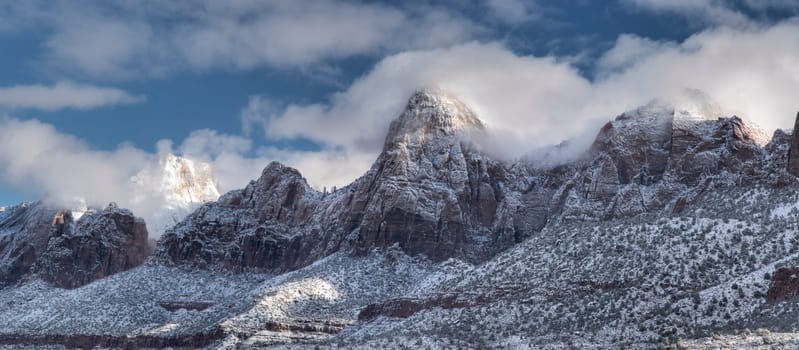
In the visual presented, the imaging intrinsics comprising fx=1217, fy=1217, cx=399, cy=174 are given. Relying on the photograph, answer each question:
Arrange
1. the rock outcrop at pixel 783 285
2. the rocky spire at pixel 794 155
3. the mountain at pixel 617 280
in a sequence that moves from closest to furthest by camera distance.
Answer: the rock outcrop at pixel 783 285 < the mountain at pixel 617 280 < the rocky spire at pixel 794 155

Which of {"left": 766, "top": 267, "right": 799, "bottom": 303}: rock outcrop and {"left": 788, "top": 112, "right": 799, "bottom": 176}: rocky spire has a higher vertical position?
{"left": 788, "top": 112, "right": 799, "bottom": 176}: rocky spire

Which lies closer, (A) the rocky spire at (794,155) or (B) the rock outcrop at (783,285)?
(B) the rock outcrop at (783,285)

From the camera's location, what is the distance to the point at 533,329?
129 m

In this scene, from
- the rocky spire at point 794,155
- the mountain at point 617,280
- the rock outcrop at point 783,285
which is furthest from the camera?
the rocky spire at point 794,155

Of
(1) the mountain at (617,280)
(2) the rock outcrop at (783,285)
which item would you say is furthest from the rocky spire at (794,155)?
(2) the rock outcrop at (783,285)

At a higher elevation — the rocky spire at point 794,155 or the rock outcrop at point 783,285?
the rocky spire at point 794,155

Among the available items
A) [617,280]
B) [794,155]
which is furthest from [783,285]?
[794,155]

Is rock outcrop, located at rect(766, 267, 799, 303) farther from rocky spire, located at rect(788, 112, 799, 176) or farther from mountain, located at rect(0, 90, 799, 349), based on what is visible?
rocky spire, located at rect(788, 112, 799, 176)

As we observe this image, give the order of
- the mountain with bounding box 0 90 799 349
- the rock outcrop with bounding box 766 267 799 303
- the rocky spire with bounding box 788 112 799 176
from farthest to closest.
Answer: the rocky spire with bounding box 788 112 799 176
the mountain with bounding box 0 90 799 349
the rock outcrop with bounding box 766 267 799 303

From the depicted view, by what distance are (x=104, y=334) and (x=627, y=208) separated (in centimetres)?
8541

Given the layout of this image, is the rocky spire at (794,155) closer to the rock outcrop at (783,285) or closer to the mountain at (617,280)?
the mountain at (617,280)

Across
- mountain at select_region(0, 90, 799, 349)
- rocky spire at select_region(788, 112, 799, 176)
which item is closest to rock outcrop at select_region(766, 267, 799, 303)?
mountain at select_region(0, 90, 799, 349)

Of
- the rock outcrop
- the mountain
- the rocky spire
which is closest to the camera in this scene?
the rock outcrop

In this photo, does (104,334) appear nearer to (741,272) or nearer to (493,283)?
(493,283)
